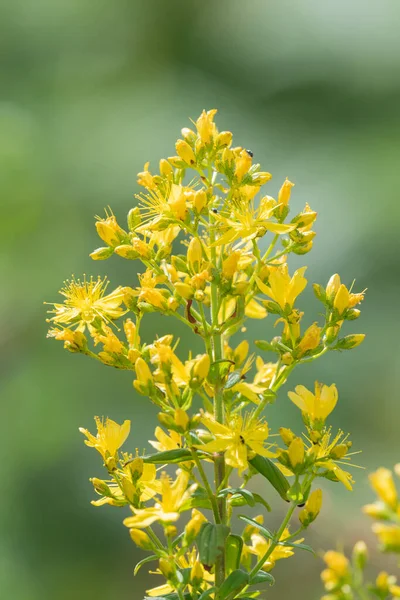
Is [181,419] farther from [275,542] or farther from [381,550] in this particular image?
[381,550]

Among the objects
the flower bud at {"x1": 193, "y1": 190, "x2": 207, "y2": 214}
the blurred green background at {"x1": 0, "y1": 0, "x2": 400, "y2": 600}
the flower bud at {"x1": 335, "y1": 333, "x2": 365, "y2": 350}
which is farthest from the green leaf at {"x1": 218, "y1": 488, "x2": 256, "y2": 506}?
the blurred green background at {"x1": 0, "y1": 0, "x2": 400, "y2": 600}

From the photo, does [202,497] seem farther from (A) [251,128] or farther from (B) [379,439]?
(A) [251,128]

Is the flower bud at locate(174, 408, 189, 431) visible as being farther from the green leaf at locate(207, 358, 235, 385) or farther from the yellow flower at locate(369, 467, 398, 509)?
the yellow flower at locate(369, 467, 398, 509)

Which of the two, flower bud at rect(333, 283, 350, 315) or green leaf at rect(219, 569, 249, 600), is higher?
flower bud at rect(333, 283, 350, 315)

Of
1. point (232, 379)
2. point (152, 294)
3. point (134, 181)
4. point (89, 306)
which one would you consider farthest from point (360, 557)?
point (134, 181)

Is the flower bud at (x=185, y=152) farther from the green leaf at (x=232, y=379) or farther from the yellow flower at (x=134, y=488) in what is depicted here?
the yellow flower at (x=134, y=488)
